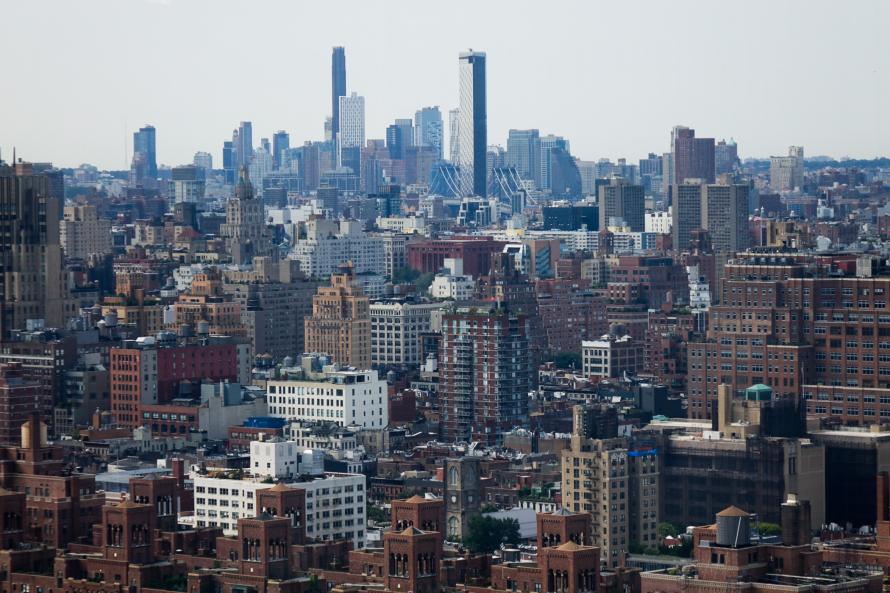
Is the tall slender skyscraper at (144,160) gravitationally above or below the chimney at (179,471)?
above

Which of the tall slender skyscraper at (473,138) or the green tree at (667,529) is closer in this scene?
the green tree at (667,529)

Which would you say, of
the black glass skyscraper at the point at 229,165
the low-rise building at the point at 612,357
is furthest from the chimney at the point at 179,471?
the black glass skyscraper at the point at 229,165

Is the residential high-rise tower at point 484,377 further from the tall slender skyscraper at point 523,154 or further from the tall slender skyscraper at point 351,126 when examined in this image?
the tall slender skyscraper at point 523,154

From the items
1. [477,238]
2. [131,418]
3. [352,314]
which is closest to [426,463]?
[131,418]

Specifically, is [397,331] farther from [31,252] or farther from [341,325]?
[31,252]

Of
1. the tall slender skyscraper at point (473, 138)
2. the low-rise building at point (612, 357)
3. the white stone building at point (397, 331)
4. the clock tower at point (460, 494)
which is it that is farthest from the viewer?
the tall slender skyscraper at point (473, 138)

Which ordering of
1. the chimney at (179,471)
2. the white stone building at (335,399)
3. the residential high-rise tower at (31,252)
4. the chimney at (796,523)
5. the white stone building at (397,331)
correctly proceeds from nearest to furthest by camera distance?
the chimney at (796,523), the chimney at (179,471), the white stone building at (335,399), the residential high-rise tower at (31,252), the white stone building at (397,331)

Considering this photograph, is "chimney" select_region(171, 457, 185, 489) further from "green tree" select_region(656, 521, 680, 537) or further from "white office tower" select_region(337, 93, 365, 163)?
"white office tower" select_region(337, 93, 365, 163)

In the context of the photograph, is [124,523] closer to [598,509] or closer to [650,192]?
[598,509]
